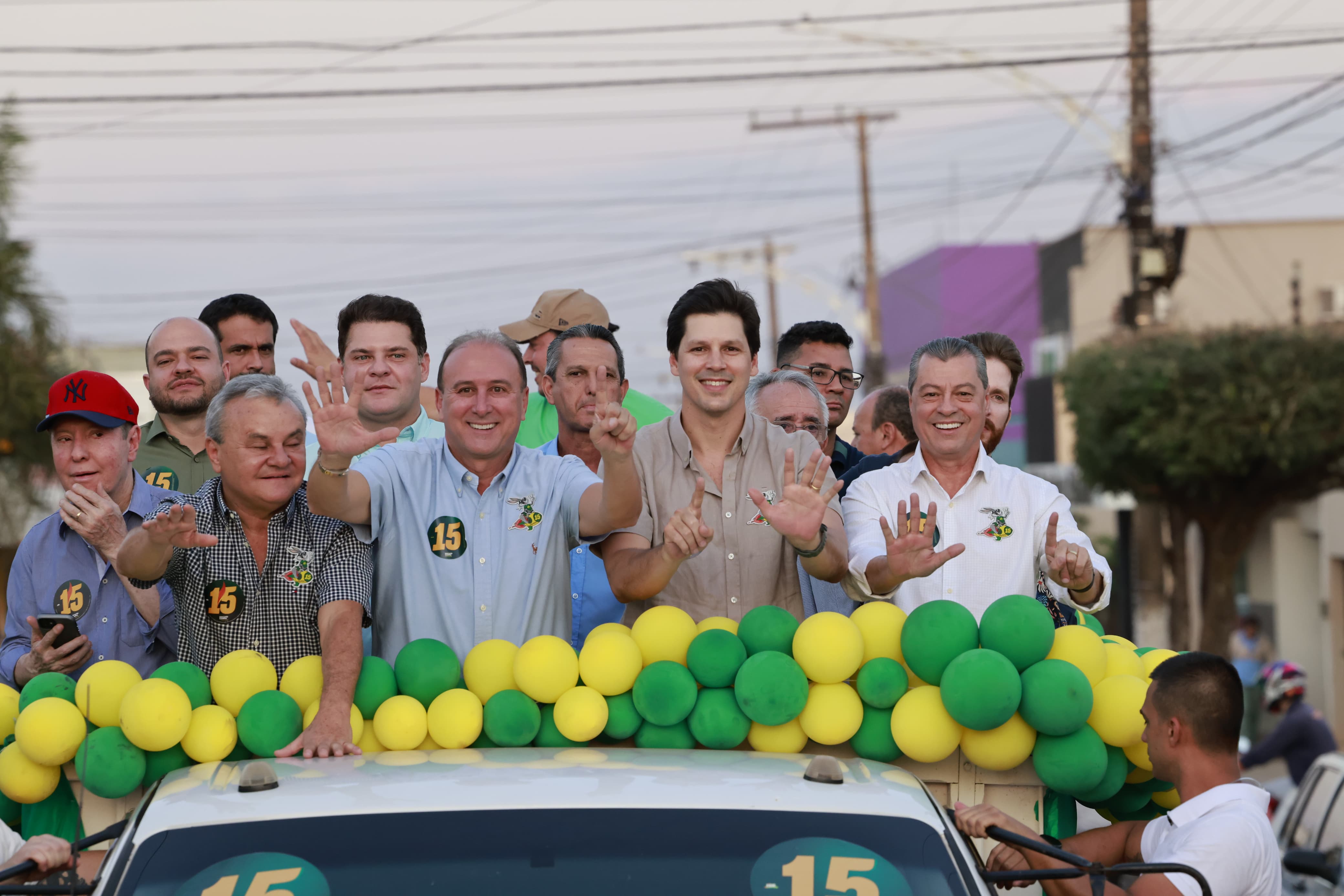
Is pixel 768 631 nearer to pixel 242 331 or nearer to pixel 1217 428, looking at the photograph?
pixel 242 331

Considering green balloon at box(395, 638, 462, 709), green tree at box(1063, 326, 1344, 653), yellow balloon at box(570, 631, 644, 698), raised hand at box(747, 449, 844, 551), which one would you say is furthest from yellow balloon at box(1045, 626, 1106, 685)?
green tree at box(1063, 326, 1344, 653)

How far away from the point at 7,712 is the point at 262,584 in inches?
29.0

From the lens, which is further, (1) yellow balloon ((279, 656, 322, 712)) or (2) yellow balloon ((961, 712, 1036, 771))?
(1) yellow balloon ((279, 656, 322, 712))

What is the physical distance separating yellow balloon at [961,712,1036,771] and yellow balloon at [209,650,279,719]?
172cm

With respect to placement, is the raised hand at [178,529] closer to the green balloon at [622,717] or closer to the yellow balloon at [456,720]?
the yellow balloon at [456,720]

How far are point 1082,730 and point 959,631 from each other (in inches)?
14.6

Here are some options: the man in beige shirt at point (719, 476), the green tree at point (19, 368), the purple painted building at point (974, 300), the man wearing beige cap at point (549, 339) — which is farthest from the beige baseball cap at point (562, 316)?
the purple painted building at point (974, 300)

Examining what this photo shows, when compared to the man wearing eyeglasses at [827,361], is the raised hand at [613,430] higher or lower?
lower

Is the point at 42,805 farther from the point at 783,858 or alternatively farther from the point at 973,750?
the point at 973,750

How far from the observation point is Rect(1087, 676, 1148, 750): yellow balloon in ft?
11.6

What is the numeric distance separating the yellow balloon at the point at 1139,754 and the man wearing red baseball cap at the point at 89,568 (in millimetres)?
2753

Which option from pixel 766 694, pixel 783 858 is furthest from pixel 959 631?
pixel 783 858

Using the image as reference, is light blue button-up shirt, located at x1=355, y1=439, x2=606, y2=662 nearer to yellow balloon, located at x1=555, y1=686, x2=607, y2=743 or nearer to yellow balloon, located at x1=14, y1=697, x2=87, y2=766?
yellow balloon, located at x1=555, y1=686, x2=607, y2=743

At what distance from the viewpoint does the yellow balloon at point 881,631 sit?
3699 mm
